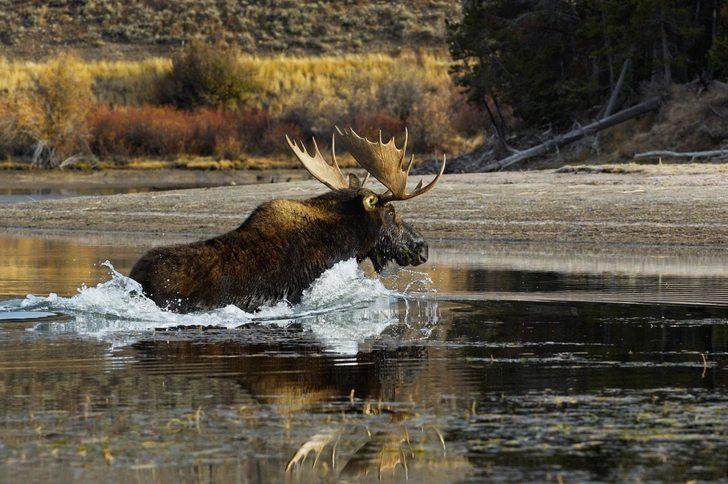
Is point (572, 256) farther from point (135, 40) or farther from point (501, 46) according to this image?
point (135, 40)

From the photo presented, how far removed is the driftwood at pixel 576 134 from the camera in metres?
31.7

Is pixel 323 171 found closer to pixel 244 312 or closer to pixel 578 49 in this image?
pixel 244 312

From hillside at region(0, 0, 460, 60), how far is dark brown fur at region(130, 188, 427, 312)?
205 feet

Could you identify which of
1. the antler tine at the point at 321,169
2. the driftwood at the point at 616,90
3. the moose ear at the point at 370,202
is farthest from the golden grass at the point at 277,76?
the moose ear at the point at 370,202

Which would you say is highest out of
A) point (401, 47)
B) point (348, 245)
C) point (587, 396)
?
point (401, 47)

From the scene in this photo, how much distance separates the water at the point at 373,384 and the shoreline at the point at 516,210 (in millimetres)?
5678

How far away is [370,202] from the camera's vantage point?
11266 millimetres

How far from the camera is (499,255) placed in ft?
57.5

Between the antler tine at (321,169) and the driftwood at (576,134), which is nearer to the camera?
the antler tine at (321,169)

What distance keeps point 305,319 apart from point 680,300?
3.76m

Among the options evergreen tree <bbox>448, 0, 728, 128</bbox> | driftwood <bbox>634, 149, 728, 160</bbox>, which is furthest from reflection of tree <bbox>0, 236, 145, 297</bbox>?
evergreen tree <bbox>448, 0, 728, 128</bbox>

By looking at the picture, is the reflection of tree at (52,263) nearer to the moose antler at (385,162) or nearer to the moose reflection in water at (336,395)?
the moose antler at (385,162)

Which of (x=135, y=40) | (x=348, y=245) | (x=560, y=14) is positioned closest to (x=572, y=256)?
(x=348, y=245)

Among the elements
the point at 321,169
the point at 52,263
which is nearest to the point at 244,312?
the point at 321,169
